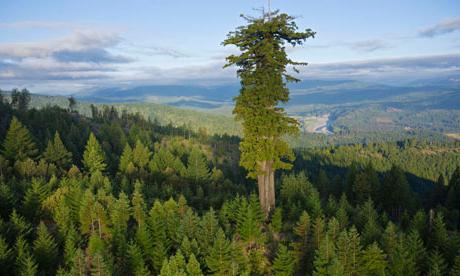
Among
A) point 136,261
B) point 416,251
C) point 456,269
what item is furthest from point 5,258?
point 456,269

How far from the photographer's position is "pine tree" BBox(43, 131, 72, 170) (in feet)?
241

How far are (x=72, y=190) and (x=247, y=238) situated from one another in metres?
19.3

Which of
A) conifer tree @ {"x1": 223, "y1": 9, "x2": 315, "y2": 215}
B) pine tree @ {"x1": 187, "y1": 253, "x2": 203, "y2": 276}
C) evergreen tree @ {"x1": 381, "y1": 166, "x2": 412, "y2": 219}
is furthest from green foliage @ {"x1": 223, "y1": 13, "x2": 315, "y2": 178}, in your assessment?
evergreen tree @ {"x1": 381, "y1": 166, "x2": 412, "y2": 219}

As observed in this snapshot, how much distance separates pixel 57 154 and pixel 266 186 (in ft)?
183

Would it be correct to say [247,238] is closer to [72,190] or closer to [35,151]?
[72,190]

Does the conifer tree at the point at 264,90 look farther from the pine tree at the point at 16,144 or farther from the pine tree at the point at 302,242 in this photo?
the pine tree at the point at 16,144

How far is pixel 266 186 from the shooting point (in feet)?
107

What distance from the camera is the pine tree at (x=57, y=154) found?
73.6 metres

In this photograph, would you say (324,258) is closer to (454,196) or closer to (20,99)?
(454,196)

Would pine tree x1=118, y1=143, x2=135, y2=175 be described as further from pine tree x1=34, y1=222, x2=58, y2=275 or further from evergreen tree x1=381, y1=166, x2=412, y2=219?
evergreen tree x1=381, y1=166, x2=412, y2=219

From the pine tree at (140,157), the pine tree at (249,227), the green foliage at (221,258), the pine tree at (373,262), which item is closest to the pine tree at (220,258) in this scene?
the green foliage at (221,258)

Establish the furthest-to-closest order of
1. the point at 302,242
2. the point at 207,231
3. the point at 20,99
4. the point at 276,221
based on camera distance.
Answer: the point at 20,99 < the point at 276,221 < the point at 302,242 < the point at 207,231

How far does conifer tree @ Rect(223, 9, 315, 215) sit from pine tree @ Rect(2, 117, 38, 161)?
54.5 m

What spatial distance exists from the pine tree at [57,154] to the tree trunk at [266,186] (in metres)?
53.5
